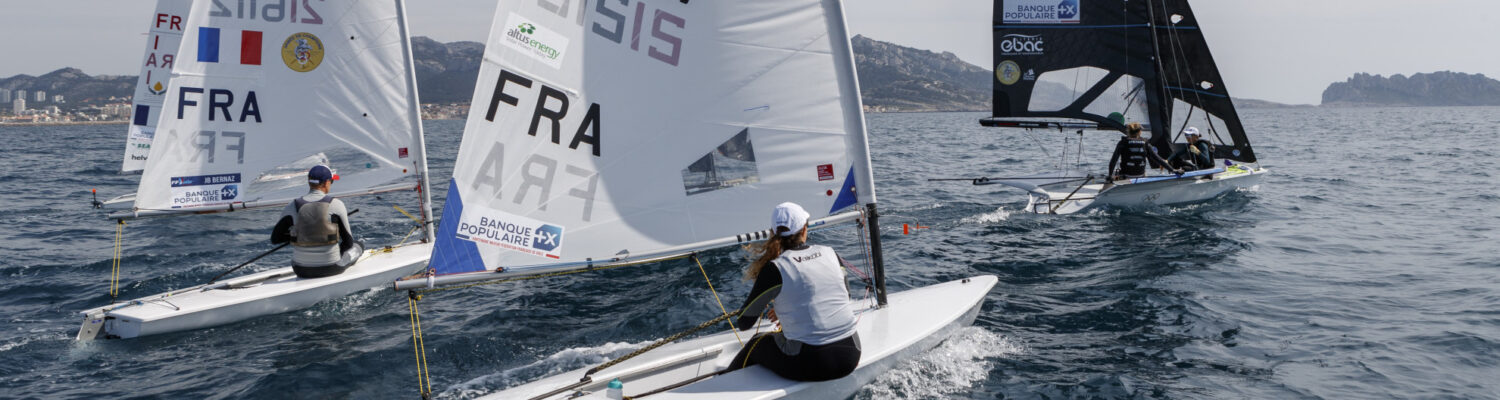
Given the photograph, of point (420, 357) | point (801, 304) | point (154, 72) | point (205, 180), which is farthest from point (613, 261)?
point (154, 72)

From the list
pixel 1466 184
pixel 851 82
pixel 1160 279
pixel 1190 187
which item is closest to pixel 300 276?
pixel 851 82

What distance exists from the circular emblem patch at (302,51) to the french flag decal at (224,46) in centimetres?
34

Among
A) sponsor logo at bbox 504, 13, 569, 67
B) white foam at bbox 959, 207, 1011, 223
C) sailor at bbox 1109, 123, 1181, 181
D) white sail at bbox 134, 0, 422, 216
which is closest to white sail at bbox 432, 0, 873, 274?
sponsor logo at bbox 504, 13, 569, 67

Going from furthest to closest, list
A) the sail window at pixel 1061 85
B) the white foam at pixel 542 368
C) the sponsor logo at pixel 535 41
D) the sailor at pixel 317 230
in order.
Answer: the sail window at pixel 1061 85
the sailor at pixel 317 230
the white foam at pixel 542 368
the sponsor logo at pixel 535 41

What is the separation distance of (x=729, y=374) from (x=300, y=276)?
626 centimetres

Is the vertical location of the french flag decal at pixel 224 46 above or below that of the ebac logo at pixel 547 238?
above

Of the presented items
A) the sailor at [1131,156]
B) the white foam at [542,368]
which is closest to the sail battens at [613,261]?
the white foam at [542,368]

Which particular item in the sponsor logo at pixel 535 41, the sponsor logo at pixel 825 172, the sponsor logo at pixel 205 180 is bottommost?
the sponsor logo at pixel 205 180

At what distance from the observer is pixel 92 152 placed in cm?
4344

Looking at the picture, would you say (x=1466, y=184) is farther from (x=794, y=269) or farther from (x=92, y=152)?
(x=92, y=152)

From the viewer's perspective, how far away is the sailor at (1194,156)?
17219mm

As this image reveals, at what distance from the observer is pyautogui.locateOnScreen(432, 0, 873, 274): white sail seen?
267 inches

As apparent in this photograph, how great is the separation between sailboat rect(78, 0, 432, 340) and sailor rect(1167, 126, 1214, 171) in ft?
45.9

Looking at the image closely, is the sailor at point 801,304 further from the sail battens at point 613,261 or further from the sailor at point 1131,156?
the sailor at point 1131,156
